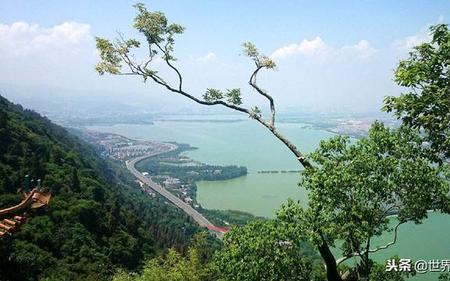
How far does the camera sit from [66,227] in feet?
78.4

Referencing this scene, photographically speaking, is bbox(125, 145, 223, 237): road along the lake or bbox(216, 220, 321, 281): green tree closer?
bbox(216, 220, 321, 281): green tree

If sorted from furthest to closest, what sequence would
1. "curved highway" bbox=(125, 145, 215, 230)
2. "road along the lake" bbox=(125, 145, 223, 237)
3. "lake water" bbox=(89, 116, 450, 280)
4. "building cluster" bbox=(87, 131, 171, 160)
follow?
"building cluster" bbox=(87, 131, 171, 160)
"curved highway" bbox=(125, 145, 215, 230)
"road along the lake" bbox=(125, 145, 223, 237)
"lake water" bbox=(89, 116, 450, 280)

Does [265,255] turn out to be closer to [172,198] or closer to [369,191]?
[369,191]

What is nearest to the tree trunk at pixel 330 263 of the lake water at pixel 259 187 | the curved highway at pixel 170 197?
the lake water at pixel 259 187

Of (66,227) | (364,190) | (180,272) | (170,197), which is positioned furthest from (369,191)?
(170,197)

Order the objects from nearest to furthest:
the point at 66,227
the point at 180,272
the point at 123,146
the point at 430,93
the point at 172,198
A: the point at 430,93
the point at 180,272
the point at 66,227
the point at 172,198
the point at 123,146

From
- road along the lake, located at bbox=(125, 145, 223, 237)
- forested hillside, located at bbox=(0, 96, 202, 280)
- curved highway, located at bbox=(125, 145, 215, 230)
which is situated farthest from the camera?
curved highway, located at bbox=(125, 145, 215, 230)

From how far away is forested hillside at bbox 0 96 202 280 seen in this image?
19641mm

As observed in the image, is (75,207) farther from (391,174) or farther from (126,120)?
(126,120)

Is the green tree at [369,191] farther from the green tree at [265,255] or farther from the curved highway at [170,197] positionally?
the curved highway at [170,197]

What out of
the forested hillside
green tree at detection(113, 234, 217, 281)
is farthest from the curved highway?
green tree at detection(113, 234, 217, 281)

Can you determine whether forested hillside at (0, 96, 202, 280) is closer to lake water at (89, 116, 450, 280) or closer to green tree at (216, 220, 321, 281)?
green tree at (216, 220, 321, 281)

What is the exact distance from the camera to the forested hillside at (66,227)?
1964 cm

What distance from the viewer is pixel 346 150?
15.7ft
